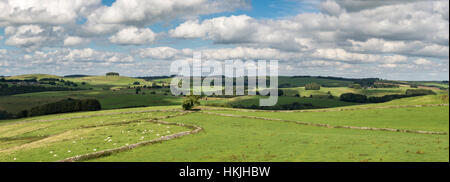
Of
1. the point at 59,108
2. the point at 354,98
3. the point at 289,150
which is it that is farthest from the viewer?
the point at 354,98

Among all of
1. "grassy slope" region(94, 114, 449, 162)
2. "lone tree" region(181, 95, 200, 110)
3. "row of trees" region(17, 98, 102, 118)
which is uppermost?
"lone tree" region(181, 95, 200, 110)

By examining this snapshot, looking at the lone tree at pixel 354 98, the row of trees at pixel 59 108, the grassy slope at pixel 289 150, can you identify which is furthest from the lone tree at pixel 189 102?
the lone tree at pixel 354 98

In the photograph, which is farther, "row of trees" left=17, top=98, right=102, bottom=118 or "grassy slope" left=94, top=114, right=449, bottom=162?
"row of trees" left=17, top=98, right=102, bottom=118

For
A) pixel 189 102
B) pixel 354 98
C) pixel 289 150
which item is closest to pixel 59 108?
pixel 189 102

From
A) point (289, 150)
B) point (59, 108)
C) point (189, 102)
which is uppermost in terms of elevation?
point (189, 102)

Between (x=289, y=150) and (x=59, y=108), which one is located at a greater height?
(x=289, y=150)

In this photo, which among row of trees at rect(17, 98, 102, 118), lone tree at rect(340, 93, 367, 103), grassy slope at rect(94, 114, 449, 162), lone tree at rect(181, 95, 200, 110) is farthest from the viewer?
lone tree at rect(340, 93, 367, 103)

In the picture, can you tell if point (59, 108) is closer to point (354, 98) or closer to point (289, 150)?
point (289, 150)

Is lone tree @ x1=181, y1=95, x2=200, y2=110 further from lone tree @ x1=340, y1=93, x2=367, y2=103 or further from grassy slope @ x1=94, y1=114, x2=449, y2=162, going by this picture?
lone tree @ x1=340, y1=93, x2=367, y2=103

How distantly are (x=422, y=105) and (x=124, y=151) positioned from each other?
2594 inches

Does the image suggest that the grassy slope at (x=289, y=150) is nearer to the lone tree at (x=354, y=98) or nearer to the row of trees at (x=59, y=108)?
the row of trees at (x=59, y=108)

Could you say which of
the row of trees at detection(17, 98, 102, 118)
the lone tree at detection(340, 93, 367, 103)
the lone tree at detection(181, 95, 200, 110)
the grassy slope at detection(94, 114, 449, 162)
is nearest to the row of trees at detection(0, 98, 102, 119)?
the row of trees at detection(17, 98, 102, 118)
